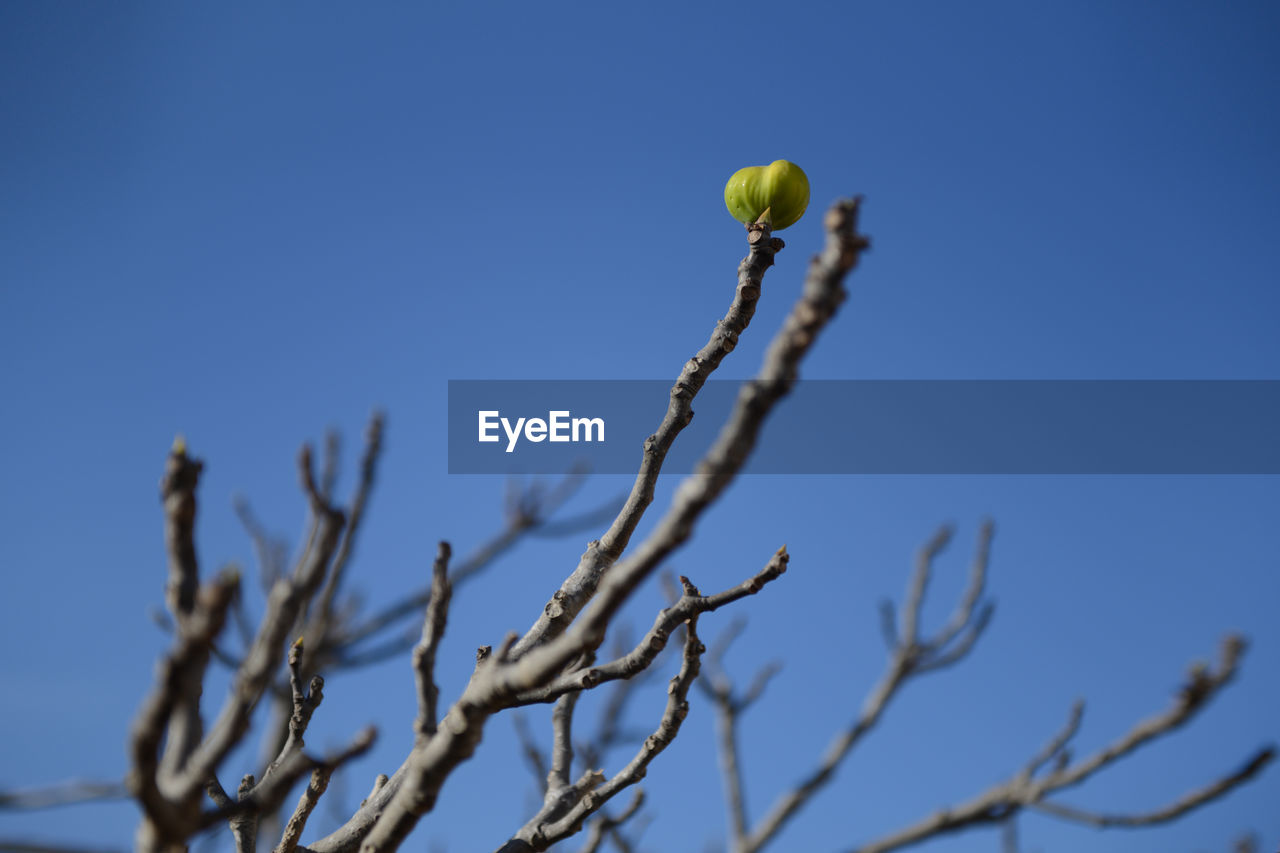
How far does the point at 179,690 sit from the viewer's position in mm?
1086

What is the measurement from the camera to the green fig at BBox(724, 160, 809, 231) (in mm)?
2697

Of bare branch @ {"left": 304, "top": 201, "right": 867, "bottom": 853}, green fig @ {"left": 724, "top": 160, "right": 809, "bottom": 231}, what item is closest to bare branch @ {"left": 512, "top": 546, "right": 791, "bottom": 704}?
bare branch @ {"left": 304, "top": 201, "right": 867, "bottom": 853}

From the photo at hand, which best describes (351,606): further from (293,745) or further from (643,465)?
(643,465)

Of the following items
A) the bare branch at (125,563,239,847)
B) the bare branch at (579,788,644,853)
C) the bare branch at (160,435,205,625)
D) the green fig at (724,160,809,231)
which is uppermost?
the green fig at (724,160,809,231)

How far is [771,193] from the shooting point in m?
2.70

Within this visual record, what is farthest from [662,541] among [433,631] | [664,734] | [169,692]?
[664,734]

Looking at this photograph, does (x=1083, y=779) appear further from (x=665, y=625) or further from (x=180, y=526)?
(x=180, y=526)

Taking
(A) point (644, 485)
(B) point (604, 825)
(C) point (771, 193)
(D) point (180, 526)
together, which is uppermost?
(C) point (771, 193)

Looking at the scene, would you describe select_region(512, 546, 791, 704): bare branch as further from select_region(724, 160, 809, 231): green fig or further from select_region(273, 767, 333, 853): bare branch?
select_region(724, 160, 809, 231): green fig

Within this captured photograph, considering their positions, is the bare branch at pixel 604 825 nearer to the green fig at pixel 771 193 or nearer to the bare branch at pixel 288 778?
the bare branch at pixel 288 778

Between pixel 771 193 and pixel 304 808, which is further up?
pixel 771 193

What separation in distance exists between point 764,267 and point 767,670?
2.31m

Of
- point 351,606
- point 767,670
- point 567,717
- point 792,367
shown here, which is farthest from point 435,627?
point 767,670

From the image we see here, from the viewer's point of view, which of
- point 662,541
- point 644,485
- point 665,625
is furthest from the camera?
point 644,485
